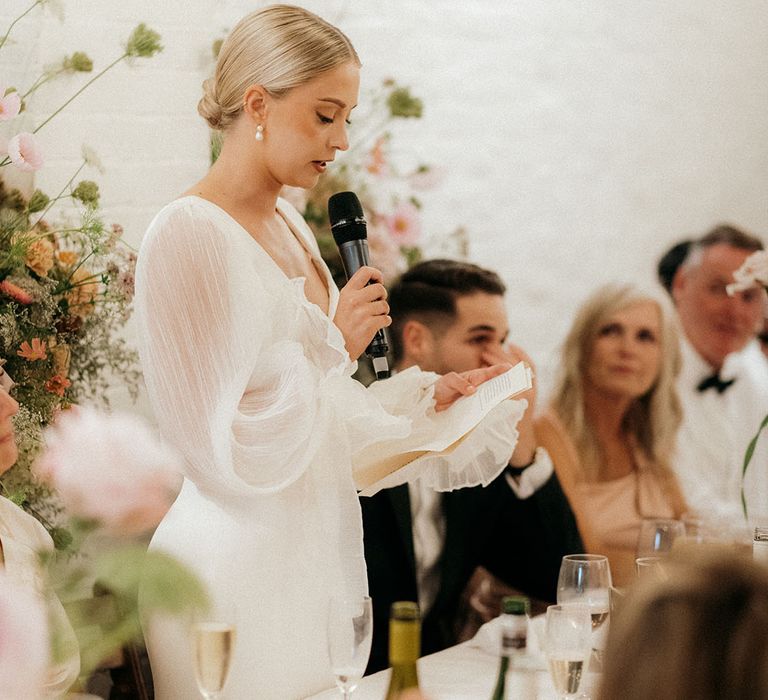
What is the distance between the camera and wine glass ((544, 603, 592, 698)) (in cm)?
129

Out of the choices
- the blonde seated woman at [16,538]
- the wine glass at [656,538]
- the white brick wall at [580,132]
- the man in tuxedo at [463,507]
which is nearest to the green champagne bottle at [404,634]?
the blonde seated woman at [16,538]

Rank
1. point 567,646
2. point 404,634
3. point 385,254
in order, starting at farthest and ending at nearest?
point 385,254 → point 567,646 → point 404,634

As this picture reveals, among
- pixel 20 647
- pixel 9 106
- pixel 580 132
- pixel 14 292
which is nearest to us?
pixel 20 647

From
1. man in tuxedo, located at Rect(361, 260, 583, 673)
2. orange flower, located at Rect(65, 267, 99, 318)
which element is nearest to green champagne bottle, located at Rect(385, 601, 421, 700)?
orange flower, located at Rect(65, 267, 99, 318)

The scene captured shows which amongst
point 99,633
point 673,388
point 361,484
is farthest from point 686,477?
point 99,633

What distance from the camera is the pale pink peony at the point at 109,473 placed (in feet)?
1.98

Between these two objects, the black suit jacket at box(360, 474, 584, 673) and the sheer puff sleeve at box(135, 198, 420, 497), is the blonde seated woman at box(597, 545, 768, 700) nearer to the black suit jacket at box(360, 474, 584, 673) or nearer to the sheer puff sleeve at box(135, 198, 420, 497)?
the sheer puff sleeve at box(135, 198, 420, 497)

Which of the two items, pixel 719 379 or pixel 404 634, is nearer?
pixel 404 634

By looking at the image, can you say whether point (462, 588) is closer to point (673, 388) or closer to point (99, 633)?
point (673, 388)

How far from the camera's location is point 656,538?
1819 millimetres

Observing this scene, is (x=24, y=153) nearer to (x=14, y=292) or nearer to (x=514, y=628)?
(x=14, y=292)

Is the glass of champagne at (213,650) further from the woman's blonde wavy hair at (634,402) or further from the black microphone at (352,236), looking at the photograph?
the woman's blonde wavy hair at (634,402)

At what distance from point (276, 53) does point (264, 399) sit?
563 millimetres

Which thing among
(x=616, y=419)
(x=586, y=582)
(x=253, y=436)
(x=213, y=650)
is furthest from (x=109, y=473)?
(x=616, y=419)
